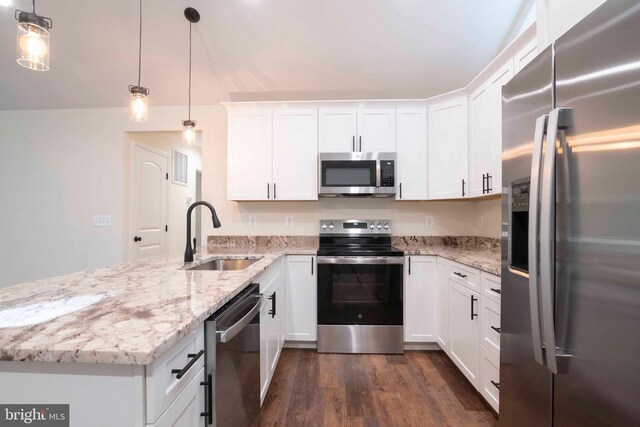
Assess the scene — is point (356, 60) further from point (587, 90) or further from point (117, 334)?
point (117, 334)

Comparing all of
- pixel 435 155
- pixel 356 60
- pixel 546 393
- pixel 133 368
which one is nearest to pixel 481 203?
pixel 435 155

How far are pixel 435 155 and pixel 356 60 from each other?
1.20 meters

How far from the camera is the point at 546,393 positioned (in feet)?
3.05

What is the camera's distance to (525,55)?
174 centimetres

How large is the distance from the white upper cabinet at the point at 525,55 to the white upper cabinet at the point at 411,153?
0.96 m

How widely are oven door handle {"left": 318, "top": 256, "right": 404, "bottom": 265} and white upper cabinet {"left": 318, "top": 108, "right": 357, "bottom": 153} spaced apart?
1.08m

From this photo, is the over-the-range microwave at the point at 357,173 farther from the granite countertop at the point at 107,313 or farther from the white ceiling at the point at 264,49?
the granite countertop at the point at 107,313

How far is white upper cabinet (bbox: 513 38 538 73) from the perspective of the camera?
1.67 m

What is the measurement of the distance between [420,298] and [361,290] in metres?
0.55

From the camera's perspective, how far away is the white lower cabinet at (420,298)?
2.48 meters

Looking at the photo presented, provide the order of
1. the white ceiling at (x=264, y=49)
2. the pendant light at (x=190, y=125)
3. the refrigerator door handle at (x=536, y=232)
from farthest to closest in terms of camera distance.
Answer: the white ceiling at (x=264, y=49) < the pendant light at (x=190, y=125) < the refrigerator door handle at (x=536, y=232)

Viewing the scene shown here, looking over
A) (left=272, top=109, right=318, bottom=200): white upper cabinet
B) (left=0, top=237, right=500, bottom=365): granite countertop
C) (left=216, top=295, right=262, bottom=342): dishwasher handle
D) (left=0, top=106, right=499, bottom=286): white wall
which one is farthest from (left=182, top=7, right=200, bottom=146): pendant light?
(left=216, top=295, right=262, bottom=342): dishwasher handle

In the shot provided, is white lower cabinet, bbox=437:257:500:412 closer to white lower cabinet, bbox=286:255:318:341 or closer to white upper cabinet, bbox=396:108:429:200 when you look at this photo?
white upper cabinet, bbox=396:108:429:200

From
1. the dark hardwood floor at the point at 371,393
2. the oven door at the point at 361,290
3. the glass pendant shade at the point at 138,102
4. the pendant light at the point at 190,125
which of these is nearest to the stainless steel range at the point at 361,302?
the oven door at the point at 361,290
